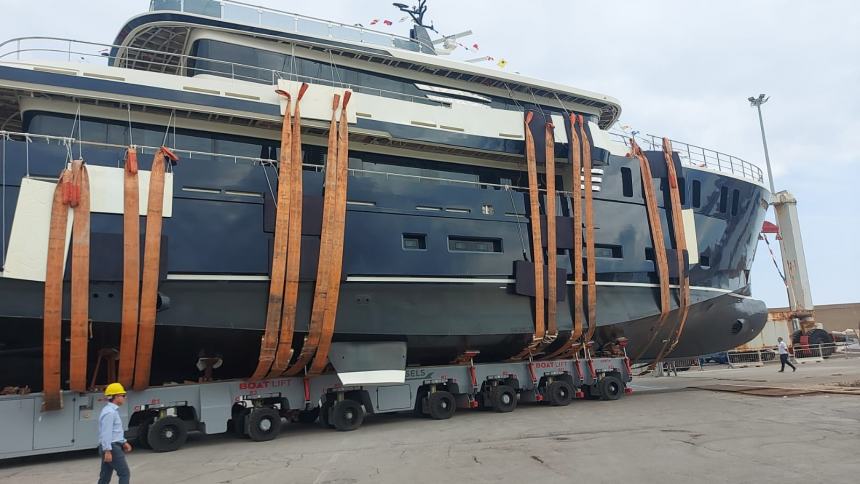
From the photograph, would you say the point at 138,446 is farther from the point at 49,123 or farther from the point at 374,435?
the point at 49,123

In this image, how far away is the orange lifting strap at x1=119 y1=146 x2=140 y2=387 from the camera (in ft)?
24.5

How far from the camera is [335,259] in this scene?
8570 millimetres

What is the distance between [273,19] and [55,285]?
229 inches

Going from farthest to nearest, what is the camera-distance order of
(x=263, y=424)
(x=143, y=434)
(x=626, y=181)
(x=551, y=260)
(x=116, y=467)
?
(x=626, y=181) < (x=551, y=260) < (x=263, y=424) < (x=143, y=434) < (x=116, y=467)

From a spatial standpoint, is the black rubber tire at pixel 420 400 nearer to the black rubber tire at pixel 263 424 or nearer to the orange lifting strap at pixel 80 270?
the black rubber tire at pixel 263 424

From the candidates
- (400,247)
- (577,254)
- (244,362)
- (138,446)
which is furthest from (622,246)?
(138,446)

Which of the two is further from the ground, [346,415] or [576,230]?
[576,230]

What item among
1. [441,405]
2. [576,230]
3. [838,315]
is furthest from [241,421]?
[838,315]

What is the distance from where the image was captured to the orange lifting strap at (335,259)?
8531 mm

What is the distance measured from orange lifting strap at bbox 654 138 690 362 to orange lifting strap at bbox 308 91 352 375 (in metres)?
7.40

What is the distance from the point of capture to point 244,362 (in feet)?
29.7

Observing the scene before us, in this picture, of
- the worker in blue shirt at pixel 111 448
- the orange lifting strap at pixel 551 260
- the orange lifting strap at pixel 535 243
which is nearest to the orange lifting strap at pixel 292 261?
the worker in blue shirt at pixel 111 448

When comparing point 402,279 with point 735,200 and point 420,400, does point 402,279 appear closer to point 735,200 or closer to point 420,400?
point 420,400

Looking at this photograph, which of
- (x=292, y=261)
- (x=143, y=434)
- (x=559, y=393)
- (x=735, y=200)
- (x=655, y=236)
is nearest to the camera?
(x=143, y=434)
